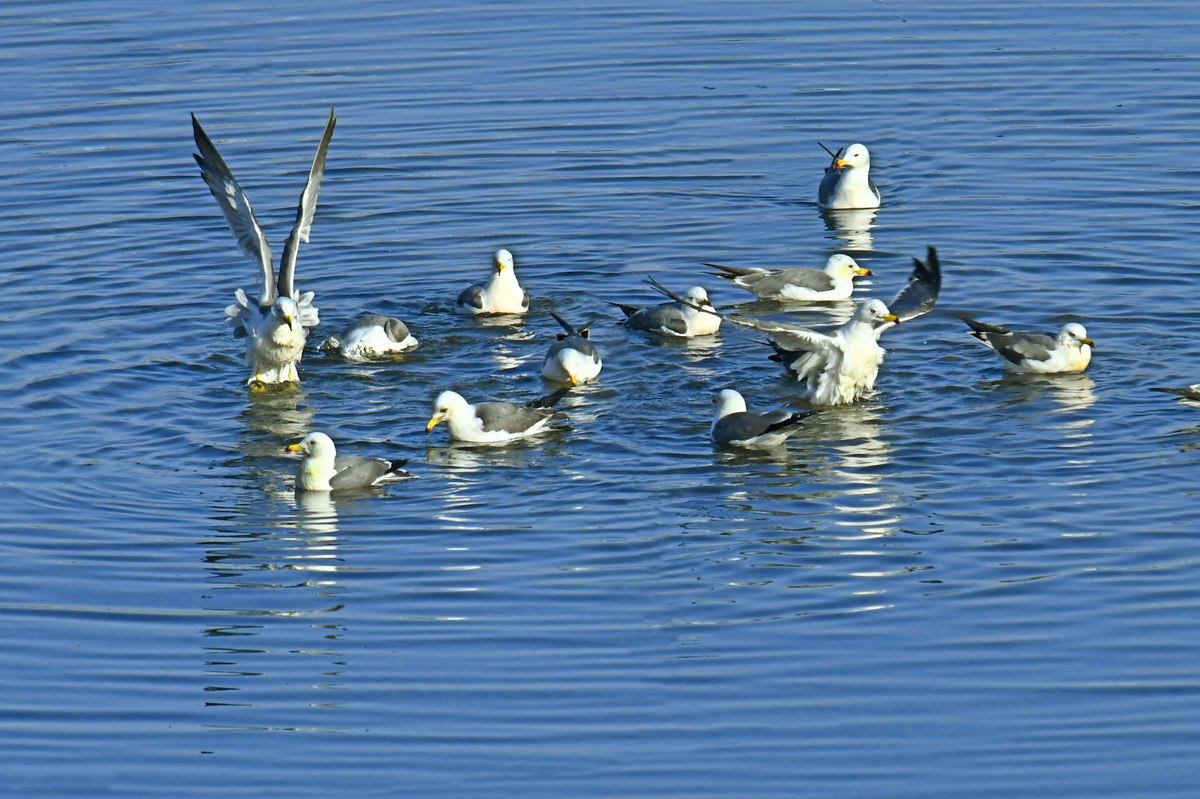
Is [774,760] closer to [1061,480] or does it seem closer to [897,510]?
[897,510]

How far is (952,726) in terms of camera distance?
27.2ft

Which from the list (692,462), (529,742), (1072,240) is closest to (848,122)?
(1072,240)

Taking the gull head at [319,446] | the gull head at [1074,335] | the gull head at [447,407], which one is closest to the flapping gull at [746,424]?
the gull head at [447,407]

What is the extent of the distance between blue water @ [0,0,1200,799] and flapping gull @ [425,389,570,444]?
177 millimetres

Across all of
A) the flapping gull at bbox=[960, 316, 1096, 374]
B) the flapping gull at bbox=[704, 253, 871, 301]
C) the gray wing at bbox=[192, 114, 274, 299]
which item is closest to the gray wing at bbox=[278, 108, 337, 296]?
the gray wing at bbox=[192, 114, 274, 299]

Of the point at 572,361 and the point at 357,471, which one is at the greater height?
the point at 572,361

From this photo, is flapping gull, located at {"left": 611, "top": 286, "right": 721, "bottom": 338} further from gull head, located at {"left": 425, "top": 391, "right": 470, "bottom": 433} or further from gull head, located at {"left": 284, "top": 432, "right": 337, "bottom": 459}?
gull head, located at {"left": 284, "top": 432, "right": 337, "bottom": 459}

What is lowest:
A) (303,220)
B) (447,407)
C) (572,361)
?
(447,407)

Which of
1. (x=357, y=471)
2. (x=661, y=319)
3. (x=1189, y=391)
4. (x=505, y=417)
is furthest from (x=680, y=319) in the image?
(x=1189, y=391)

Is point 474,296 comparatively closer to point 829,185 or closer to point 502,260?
point 502,260

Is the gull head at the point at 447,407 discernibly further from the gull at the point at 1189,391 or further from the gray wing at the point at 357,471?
the gull at the point at 1189,391

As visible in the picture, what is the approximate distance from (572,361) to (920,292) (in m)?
3.00

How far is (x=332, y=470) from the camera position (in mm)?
11844

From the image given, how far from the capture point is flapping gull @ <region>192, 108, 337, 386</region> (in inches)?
562
